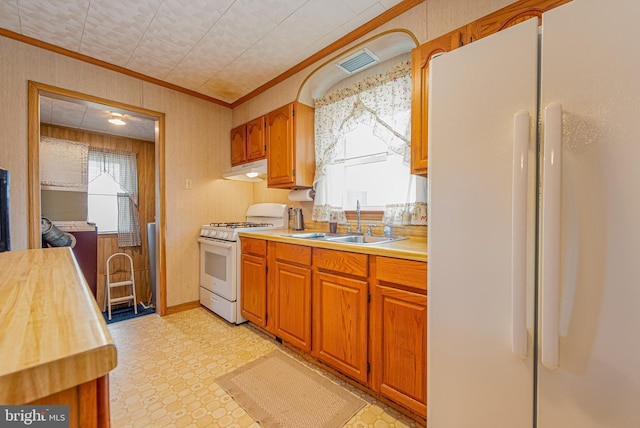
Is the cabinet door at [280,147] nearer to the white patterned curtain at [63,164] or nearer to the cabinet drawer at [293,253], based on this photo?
the cabinet drawer at [293,253]

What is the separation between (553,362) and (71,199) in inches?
185

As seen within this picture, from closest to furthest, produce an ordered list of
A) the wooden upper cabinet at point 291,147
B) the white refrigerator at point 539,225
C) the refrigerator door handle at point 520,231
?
the white refrigerator at point 539,225 → the refrigerator door handle at point 520,231 → the wooden upper cabinet at point 291,147

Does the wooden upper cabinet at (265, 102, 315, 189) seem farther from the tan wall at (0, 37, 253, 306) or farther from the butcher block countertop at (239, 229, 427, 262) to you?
the tan wall at (0, 37, 253, 306)

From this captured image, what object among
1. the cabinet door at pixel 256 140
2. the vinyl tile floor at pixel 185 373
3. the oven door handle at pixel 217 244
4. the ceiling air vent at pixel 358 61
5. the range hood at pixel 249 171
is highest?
the ceiling air vent at pixel 358 61

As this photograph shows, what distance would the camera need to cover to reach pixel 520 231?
88 cm

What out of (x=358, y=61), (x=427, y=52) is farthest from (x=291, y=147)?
(x=427, y=52)

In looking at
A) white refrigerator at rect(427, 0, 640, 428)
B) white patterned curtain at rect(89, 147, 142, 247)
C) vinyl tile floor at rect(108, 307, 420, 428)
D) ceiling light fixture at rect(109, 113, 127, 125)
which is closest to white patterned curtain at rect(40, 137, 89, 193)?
white patterned curtain at rect(89, 147, 142, 247)

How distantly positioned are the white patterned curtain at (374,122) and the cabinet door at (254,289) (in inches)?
27.7

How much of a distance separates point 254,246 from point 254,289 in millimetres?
375

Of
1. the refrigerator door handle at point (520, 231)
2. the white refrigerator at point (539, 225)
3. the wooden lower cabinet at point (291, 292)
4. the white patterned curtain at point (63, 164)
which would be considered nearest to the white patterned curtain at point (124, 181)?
the white patterned curtain at point (63, 164)

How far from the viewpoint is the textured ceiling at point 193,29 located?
181cm

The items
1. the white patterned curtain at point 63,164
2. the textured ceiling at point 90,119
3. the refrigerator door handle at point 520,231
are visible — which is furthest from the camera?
the white patterned curtain at point 63,164

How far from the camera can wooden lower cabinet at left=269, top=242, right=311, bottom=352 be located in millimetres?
1941

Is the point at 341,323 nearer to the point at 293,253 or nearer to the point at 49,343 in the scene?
the point at 293,253
